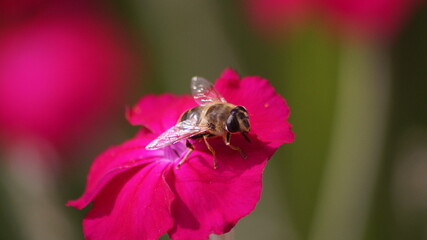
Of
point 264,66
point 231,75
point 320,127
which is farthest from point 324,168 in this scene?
point 231,75

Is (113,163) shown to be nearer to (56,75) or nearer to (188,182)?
(188,182)

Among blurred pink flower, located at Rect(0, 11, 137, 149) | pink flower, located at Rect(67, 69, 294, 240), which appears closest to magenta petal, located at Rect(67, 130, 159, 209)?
pink flower, located at Rect(67, 69, 294, 240)

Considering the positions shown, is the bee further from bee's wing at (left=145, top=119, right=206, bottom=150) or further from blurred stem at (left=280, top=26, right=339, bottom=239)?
blurred stem at (left=280, top=26, right=339, bottom=239)

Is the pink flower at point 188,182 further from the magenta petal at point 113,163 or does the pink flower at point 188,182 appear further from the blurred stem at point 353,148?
the blurred stem at point 353,148

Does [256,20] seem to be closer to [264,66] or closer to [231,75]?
[264,66]

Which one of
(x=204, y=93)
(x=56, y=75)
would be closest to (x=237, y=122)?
(x=204, y=93)

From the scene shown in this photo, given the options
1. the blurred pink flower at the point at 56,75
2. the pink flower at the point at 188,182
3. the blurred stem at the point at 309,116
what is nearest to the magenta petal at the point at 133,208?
the pink flower at the point at 188,182
